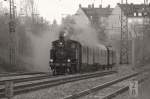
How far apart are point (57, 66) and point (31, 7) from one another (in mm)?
41464

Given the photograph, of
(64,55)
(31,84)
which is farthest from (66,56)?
(31,84)

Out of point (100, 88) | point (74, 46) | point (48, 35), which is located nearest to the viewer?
point (100, 88)

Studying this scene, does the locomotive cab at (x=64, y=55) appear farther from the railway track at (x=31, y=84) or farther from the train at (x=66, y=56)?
the railway track at (x=31, y=84)

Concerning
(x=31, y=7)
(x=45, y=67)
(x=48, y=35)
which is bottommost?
(x=45, y=67)

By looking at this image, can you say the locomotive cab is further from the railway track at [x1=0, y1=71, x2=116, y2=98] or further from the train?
the railway track at [x1=0, y1=71, x2=116, y2=98]

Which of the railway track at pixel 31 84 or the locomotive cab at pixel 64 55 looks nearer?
the railway track at pixel 31 84

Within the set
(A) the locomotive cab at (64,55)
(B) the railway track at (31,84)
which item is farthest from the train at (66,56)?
(B) the railway track at (31,84)

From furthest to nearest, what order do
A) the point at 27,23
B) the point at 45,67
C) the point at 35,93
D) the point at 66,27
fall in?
the point at 27,23 < the point at 45,67 < the point at 66,27 < the point at 35,93

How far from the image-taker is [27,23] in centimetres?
5681

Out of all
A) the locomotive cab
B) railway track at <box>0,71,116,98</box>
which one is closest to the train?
the locomotive cab

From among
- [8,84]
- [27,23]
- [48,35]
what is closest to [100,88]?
[8,84]

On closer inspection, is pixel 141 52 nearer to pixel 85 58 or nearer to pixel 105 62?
pixel 105 62

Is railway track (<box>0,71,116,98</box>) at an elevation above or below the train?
below

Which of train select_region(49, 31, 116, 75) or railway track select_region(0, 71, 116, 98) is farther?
train select_region(49, 31, 116, 75)
